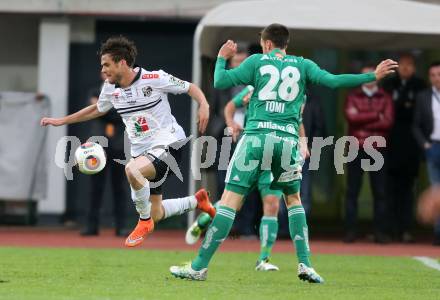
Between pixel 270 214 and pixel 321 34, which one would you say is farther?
pixel 321 34

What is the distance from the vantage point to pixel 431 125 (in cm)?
1581

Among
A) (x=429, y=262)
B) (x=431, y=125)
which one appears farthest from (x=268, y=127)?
(x=431, y=125)

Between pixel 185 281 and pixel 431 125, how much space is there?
7.27 m

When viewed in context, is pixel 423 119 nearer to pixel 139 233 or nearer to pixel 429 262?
pixel 429 262

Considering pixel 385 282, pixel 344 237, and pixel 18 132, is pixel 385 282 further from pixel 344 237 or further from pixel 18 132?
pixel 18 132

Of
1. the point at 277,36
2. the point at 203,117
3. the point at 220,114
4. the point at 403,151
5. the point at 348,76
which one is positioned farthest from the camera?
the point at 403,151

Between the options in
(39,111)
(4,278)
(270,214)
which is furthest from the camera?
A: (39,111)

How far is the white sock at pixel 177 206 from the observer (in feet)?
37.2

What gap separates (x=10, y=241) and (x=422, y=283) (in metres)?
7.00

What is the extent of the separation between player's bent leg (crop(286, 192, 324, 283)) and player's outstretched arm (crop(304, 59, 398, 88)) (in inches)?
40.8

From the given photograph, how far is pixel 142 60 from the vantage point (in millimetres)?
18250

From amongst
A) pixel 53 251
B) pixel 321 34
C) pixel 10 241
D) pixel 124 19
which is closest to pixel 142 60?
pixel 124 19

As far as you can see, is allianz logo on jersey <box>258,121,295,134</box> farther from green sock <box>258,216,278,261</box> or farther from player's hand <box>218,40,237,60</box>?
green sock <box>258,216,278,261</box>

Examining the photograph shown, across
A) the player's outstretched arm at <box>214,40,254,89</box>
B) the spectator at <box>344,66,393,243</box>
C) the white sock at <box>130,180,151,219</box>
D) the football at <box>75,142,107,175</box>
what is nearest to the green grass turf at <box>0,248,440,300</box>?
the white sock at <box>130,180,151,219</box>
